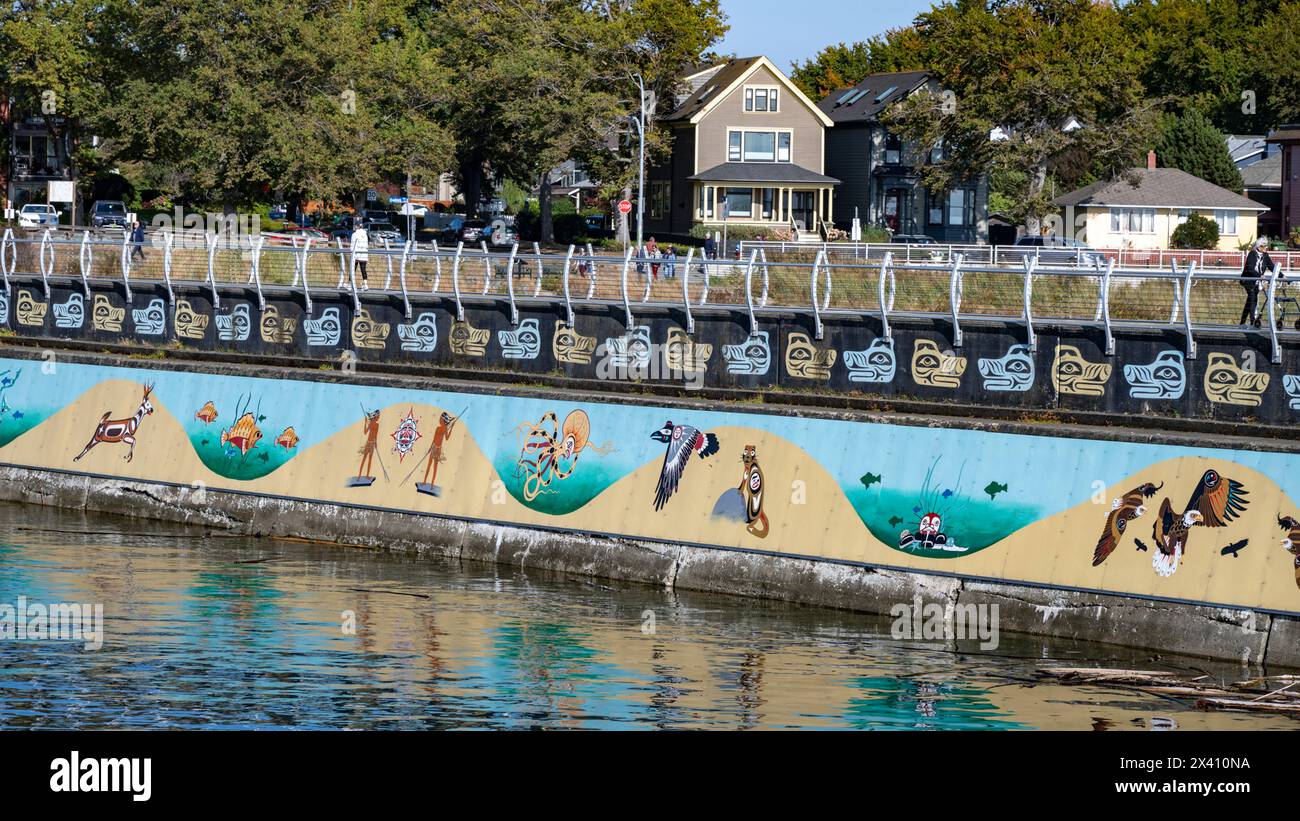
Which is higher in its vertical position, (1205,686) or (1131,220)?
(1131,220)

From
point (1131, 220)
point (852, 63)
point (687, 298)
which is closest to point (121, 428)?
point (687, 298)

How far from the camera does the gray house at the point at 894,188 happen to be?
84438 mm

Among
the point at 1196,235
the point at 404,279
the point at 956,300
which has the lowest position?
the point at 956,300

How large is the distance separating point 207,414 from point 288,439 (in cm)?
243

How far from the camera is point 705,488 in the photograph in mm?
Answer: 26203

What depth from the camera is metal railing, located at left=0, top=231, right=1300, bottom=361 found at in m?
25.1

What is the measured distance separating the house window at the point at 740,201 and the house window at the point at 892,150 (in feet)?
26.3

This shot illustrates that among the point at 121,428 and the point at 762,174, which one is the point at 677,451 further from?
the point at 762,174

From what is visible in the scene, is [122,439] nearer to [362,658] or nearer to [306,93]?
[362,658]

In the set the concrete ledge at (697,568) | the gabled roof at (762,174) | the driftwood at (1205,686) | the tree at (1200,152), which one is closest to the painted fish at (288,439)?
the concrete ledge at (697,568)

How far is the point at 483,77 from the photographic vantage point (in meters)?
77.1

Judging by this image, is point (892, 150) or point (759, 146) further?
point (892, 150)

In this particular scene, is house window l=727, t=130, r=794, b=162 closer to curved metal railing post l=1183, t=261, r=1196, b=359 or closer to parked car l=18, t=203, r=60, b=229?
parked car l=18, t=203, r=60, b=229
